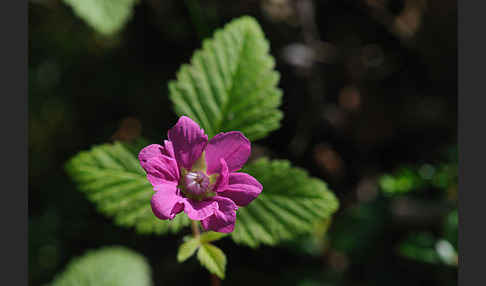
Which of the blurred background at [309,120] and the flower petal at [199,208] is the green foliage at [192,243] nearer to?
the flower petal at [199,208]

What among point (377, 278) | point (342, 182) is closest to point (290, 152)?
point (342, 182)

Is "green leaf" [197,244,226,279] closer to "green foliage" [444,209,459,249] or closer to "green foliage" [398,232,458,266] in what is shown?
"green foliage" [398,232,458,266]

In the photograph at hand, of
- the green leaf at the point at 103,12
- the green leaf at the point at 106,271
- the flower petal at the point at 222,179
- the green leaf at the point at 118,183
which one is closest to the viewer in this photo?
the flower petal at the point at 222,179

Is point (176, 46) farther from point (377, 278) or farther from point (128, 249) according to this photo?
point (377, 278)

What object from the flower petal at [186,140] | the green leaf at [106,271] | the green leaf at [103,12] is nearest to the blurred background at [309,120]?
the green leaf at [106,271]

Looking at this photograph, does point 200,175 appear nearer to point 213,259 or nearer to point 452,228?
point 213,259

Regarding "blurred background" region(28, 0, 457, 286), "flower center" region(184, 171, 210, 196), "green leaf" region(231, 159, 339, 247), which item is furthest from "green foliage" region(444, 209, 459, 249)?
"flower center" region(184, 171, 210, 196)

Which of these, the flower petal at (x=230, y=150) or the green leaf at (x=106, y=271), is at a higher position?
the flower petal at (x=230, y=150)

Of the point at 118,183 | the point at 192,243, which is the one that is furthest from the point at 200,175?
the point at 118,183
